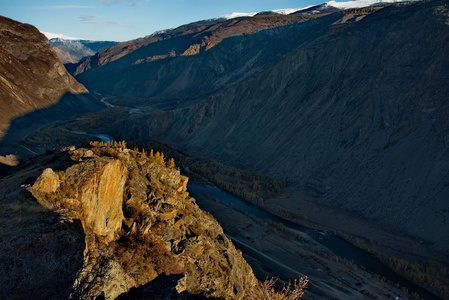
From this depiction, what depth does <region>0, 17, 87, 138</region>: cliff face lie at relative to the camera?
8081 cm

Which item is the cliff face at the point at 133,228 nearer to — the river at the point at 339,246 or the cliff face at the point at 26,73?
the river at the point at 339,246

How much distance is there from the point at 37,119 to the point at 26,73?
54.6 ft

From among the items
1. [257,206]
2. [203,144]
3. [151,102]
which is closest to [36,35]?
[151,102]

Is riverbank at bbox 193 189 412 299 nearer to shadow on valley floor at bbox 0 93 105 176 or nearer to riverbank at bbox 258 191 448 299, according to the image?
riverbank at bbox 258 191 448 299

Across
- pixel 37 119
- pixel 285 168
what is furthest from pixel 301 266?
pixel 37 119

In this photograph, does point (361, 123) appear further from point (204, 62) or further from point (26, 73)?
point (204, 62)

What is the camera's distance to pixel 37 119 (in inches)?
3438

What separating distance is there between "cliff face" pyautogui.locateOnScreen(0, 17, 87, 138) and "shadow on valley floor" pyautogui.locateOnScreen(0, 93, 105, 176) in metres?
1.59

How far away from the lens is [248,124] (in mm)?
71688

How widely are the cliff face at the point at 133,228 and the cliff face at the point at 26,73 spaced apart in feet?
221

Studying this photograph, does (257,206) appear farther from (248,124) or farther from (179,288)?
(179,288)

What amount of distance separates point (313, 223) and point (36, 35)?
110m

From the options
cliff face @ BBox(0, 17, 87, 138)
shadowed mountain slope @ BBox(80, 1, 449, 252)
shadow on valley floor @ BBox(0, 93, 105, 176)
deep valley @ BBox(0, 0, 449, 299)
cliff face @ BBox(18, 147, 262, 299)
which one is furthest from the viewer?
cliff face @ BBox(0, 17, 87, 138)

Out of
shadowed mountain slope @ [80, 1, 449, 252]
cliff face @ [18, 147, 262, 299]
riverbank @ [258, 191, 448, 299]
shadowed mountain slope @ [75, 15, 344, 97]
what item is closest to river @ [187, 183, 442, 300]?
riverbank @ [258, 191, 448, 299]
